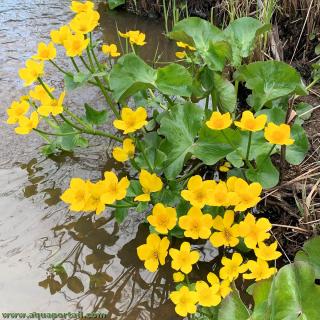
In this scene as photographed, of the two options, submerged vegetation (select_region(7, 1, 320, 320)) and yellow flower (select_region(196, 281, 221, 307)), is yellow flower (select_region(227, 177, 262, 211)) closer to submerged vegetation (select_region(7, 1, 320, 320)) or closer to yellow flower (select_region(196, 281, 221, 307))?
submerged vegetation (select_region(7, 1, 320, 320))

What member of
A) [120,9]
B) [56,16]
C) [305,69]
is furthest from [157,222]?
[120,9]

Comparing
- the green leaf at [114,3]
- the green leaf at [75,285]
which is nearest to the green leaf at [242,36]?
the green leaf at [75,285]

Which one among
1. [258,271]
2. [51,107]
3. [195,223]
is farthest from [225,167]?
[51,107]

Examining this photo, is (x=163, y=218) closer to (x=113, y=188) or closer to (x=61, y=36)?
(x=113, y=188)

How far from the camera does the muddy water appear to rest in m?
1.81

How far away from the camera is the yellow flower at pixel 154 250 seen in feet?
5.44

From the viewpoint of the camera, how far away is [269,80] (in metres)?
2.03

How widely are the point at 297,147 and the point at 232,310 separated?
75 cm

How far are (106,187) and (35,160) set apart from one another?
0.88 meters

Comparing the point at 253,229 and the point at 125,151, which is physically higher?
the point at 125,151

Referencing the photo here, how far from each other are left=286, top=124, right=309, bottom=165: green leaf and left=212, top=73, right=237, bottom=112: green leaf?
0.27 m

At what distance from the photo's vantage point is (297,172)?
6.75ft

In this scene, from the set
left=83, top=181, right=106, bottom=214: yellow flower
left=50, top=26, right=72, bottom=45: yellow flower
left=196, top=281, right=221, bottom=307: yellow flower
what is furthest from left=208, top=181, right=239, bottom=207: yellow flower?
left=50, top=26, right=72, bottom=45: yellow flower

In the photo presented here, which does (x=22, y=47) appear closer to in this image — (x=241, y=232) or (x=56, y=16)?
(x=56, y=16)
